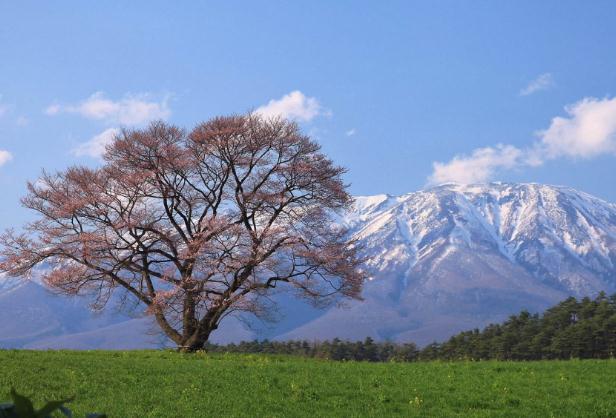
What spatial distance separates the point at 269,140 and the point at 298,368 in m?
17.6

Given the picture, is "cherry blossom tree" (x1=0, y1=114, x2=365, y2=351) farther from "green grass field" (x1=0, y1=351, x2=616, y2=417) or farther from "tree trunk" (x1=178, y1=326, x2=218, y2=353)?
"green grass field" (x1=0, y1=351, x2=616, y2=417)

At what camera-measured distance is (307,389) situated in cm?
2262

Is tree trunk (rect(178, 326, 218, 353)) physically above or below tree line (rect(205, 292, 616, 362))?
below

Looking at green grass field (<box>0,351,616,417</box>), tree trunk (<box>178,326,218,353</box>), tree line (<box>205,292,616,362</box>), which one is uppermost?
tree line (<box>205,292,616,362</box>)

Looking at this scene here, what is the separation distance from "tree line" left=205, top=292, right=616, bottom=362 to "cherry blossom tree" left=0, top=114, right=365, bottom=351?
29483mm

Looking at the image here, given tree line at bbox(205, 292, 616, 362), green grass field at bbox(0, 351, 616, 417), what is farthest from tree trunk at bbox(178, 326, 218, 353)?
tree line at bbox(205, 292, 616, 362)

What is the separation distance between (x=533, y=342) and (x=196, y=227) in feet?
183

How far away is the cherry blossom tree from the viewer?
40.5 meters

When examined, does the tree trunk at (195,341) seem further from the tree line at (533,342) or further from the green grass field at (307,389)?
the tree line at (533,342)

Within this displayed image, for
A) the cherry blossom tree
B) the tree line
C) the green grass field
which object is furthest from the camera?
the tree line

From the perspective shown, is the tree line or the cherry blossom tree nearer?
the cherry blossom tree

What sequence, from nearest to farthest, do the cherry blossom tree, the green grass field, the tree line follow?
the green grass field < the cherry blossom tree < the tree line

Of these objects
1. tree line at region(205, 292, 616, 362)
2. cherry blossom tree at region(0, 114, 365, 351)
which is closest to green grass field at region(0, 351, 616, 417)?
cherry blossom tree at region(0, 114, 365, 351)

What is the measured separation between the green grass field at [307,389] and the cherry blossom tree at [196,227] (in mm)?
11033
